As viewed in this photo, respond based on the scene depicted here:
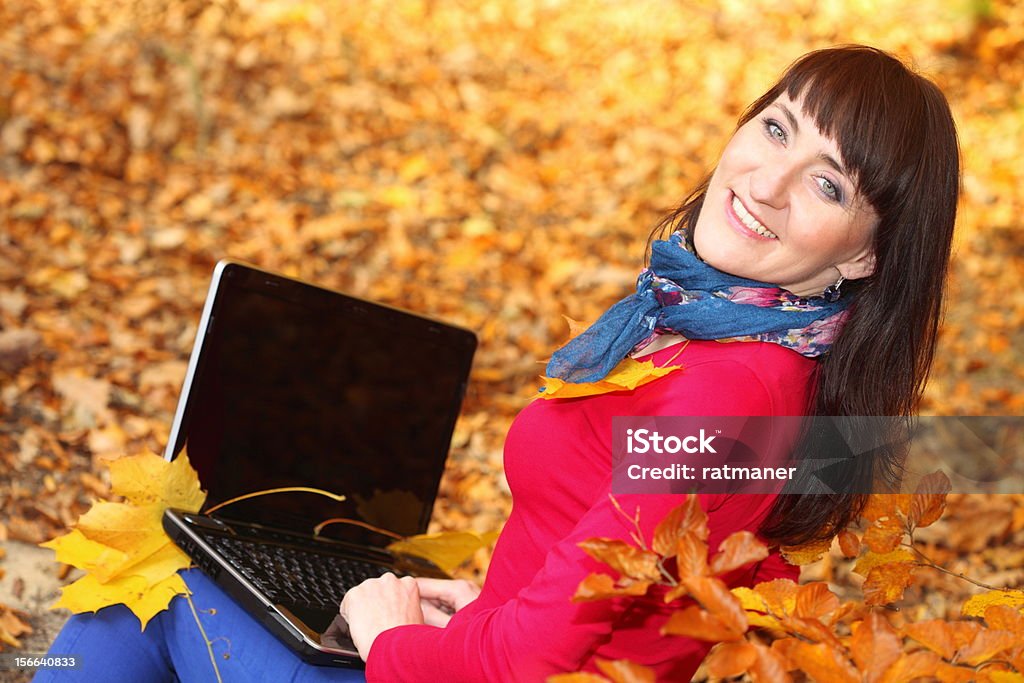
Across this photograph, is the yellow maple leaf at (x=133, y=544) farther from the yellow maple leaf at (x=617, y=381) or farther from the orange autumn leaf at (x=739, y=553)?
the orange autumn leaf at (x=739, y=553)

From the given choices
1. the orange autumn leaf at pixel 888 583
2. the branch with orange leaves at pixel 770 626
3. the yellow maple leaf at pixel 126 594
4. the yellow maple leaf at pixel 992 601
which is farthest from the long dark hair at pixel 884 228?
the yellow maple leaf at pixel 126 594

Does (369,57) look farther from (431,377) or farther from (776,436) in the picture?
(776,436)

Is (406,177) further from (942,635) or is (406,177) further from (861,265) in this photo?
(942,635)

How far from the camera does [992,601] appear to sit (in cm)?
146

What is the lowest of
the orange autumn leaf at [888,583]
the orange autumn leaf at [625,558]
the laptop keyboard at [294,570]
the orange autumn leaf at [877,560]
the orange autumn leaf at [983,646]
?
the laptop keyboard at [294,570]

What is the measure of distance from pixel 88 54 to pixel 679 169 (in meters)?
2.82

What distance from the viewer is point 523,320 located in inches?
163

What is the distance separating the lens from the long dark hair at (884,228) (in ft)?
4.82

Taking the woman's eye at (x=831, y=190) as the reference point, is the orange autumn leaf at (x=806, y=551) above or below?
below

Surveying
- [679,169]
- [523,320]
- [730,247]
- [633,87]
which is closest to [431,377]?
[730,247]

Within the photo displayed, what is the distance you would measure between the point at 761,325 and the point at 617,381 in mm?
215

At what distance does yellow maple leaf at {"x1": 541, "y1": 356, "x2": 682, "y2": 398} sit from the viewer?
1432 millimetres

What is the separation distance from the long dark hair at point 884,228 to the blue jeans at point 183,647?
0.80 metres

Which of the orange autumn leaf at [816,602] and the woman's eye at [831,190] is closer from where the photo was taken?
the orange autumn leaf at [816,602]
